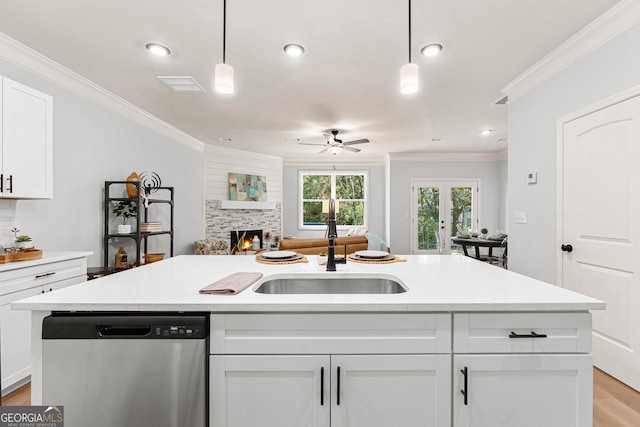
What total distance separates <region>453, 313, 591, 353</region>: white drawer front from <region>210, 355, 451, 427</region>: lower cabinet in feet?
0.39

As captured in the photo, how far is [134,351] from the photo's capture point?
1.14m

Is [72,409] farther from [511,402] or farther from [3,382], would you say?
[511,402]

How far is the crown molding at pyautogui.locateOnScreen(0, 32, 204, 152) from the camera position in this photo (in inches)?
101

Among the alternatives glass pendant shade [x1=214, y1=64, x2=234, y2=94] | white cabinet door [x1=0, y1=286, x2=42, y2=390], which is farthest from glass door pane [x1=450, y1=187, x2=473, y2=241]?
white cabinet door [x1=0, y1=286, x2=42, y2=390]

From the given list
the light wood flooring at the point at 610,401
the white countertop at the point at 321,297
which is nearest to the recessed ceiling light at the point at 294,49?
the white countertop at the point at 321,297

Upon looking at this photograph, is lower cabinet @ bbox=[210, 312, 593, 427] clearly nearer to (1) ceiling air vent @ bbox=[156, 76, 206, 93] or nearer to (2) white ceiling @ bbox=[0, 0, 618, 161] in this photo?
(2) white ceiling @ bbox=[0, 0, 618, 161]

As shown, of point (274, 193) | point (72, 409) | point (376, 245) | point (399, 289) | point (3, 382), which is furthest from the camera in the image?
point (274, 193)

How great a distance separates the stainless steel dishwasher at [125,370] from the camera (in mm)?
1126

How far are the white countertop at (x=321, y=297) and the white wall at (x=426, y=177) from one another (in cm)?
570

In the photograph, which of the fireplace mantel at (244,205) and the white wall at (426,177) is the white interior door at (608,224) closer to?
the white wall at (426,177)

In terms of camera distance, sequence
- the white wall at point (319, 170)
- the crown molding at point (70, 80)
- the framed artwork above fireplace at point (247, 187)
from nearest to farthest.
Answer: the crown molding at point (70, 80)
the framed artwork above fireplace at point (247, 187)
the white wall at point (319, 170)

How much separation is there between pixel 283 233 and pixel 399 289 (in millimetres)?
6394

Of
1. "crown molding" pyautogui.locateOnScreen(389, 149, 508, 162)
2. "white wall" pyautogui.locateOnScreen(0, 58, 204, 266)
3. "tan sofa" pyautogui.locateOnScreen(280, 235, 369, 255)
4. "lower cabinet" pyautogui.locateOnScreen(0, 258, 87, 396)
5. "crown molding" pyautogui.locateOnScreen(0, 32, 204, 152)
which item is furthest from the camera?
"crown molding" pyautogui.locateOnScreen(389, 149, 508, 162)

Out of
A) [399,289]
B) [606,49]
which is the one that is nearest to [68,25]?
[399,289]
